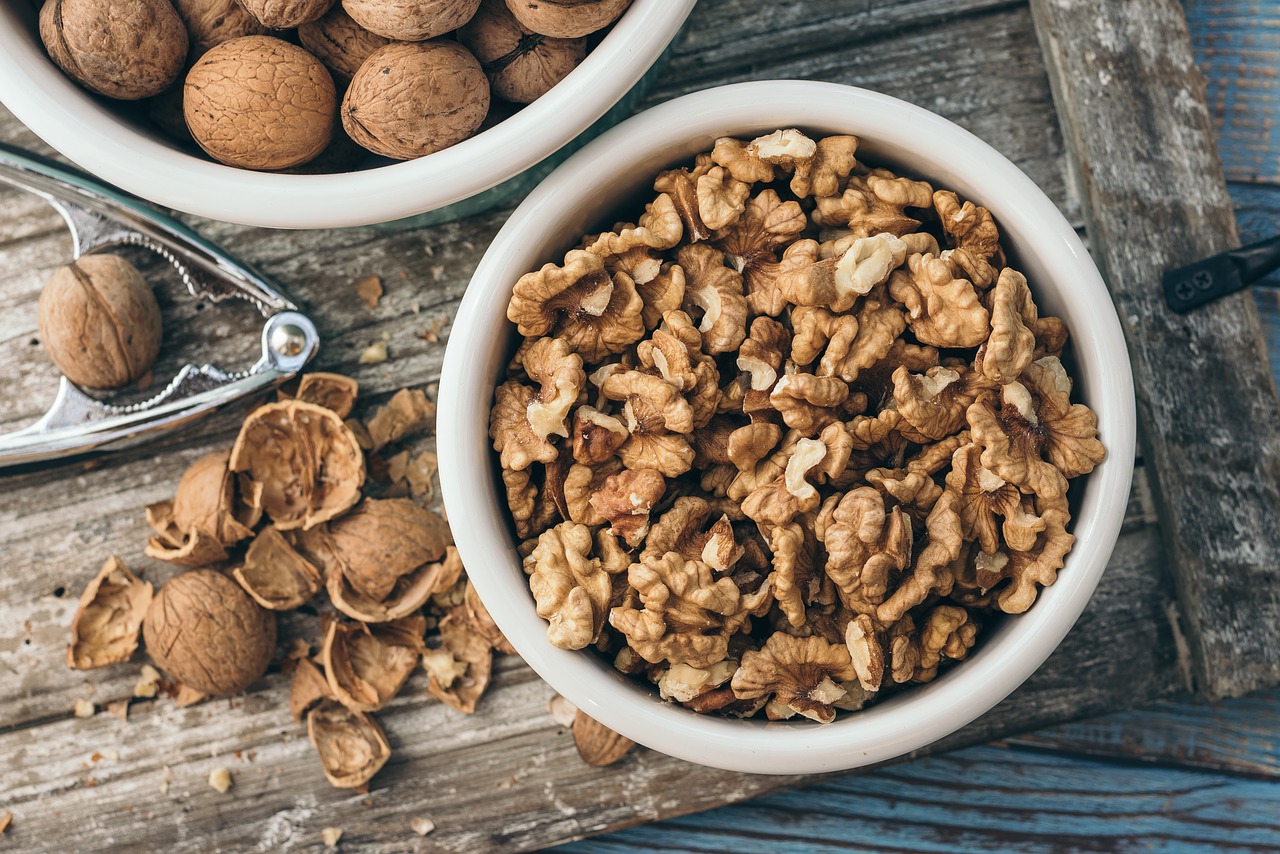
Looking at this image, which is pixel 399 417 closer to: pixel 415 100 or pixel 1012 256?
pixel 415 100

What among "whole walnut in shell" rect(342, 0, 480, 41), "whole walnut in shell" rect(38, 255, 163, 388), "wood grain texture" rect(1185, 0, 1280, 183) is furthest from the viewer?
"wood grain texture" rect(1185, 0, 1280, 183)

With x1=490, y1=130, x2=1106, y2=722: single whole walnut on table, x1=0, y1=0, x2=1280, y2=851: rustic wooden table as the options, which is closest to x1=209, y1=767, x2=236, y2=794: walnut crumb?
x1=0, y1=0, x2=1280, y2=851: rustic wooden table

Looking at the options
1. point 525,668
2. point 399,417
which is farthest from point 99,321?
point 525,668

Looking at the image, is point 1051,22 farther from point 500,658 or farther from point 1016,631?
point 500,658

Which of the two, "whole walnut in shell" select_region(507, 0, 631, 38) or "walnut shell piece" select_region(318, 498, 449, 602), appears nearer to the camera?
"whole walnut in shell" select_region(507, 0, 631, 38)

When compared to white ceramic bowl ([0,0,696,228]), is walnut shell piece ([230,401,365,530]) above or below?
below

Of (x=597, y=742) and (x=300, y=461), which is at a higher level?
(x=300, y=461)

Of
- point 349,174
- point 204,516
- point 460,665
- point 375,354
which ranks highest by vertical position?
point 349,174

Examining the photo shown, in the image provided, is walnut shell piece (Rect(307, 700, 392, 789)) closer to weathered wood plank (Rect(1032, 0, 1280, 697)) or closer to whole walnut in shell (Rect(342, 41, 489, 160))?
whole walnut in shell (Rect(342, 41, 489, 160))
